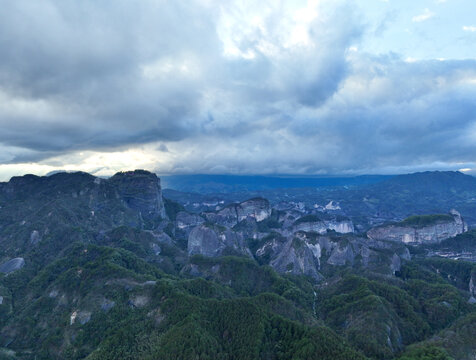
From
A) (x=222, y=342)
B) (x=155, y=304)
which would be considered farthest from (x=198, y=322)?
(x=155, y=304)

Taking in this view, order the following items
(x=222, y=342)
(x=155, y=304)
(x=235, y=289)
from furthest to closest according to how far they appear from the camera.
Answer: (x=235, y=289) < (x=155, y=304) < (x=222, y=342)

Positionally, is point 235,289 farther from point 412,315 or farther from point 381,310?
point 412,315

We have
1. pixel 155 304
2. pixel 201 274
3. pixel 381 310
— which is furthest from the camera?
pixel 201 274

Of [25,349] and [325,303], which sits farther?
[325,303]

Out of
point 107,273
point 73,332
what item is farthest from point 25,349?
point 107,273

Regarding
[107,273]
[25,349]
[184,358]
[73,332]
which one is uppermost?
[107,273]

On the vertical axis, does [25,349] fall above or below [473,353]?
below

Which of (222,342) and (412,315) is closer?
(222,342)

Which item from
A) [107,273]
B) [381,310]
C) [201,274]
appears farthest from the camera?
[201,274]

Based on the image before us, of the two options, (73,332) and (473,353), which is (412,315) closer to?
(473,353)
